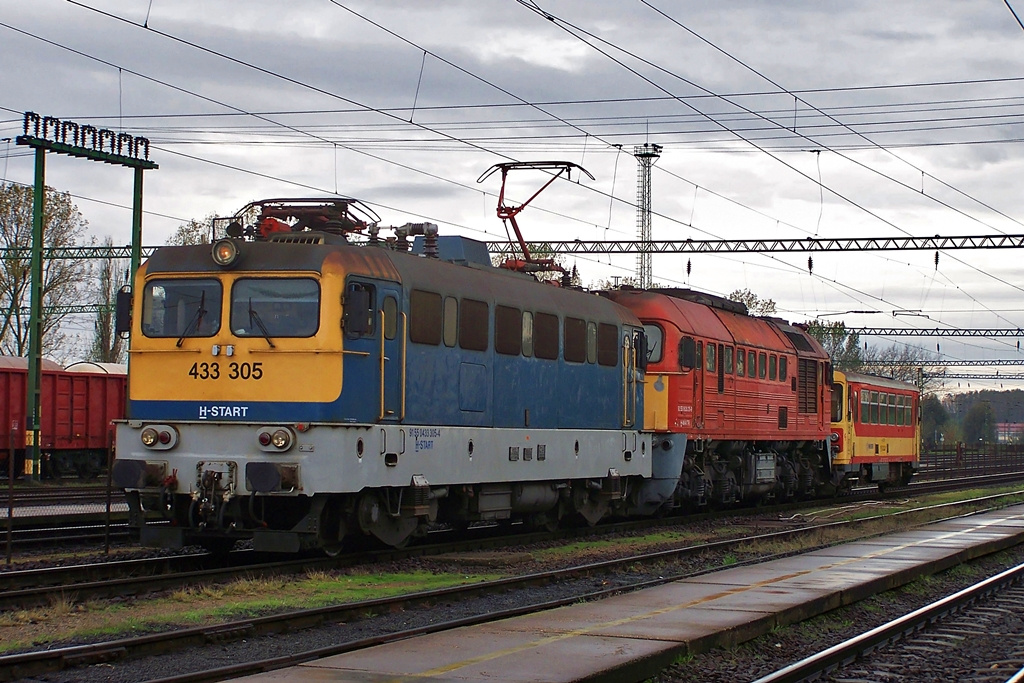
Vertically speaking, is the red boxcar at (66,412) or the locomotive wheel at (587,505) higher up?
the red boxcar at (66,412)

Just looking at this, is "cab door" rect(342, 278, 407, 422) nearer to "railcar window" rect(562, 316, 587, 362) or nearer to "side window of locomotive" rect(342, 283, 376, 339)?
"side window of locomotive" rect(342, 283, 376, 339)

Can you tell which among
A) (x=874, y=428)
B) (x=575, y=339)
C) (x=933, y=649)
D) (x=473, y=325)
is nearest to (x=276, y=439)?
(x=473, y=325)

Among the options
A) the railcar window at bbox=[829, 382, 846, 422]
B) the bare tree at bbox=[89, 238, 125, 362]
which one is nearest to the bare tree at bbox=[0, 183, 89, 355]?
the bare tree at bbox=[89, 238, 125, 362]

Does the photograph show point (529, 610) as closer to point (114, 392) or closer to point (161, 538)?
point (161, 538)

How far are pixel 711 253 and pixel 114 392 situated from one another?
21638mm

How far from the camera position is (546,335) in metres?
19.6

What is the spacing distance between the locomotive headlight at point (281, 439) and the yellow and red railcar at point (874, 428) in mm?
22537

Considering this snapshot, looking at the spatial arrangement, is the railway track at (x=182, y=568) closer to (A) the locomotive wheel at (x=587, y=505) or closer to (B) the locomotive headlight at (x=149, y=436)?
(A) the locomotive wheel at (x=587, y=505)

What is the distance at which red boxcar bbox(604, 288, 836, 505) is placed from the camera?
2439 cm

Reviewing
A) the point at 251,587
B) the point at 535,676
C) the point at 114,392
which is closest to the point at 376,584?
the point at 251,587

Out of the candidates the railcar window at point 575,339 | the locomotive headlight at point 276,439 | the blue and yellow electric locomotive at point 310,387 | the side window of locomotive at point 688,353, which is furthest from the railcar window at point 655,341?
the locomotive headlight at point 276,439

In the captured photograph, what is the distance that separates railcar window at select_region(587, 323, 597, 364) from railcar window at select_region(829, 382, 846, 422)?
636 inches

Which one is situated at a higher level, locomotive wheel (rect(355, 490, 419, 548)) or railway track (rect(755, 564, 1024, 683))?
locomotive wheel (rect(355, 490, 419, 548))

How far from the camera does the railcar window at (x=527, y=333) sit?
1895 cm
